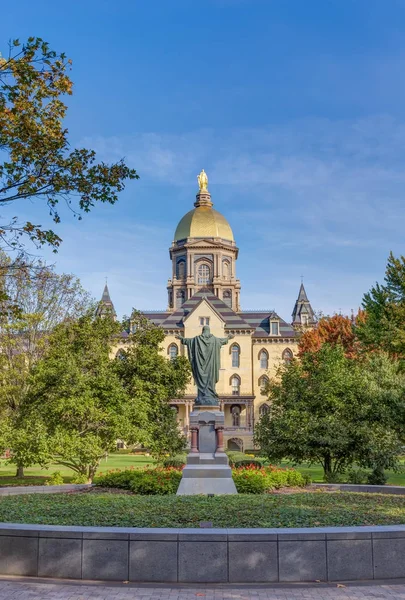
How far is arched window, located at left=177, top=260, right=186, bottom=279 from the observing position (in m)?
88.2

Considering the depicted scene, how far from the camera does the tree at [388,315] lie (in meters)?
35.4

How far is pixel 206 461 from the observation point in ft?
57.0

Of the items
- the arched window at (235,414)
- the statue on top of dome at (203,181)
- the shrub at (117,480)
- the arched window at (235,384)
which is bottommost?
the shrub at (117,480)

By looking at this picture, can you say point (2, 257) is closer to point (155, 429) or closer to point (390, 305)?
point (155, 429)

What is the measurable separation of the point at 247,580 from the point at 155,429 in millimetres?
19150

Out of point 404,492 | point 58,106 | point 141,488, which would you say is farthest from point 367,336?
point 58,106

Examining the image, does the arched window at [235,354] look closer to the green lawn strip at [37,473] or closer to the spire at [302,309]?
the spire at [302,309]

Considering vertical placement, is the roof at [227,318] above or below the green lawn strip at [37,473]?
above

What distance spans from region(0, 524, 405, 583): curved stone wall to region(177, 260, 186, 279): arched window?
261 feet

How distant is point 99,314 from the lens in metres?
30.2

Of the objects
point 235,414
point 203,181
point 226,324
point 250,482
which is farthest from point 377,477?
point 203,181

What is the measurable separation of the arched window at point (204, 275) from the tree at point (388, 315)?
48.5 m

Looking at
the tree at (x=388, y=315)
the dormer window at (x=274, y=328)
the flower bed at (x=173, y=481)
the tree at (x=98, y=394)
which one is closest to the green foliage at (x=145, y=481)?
the flower bed at (x=173, y=481)

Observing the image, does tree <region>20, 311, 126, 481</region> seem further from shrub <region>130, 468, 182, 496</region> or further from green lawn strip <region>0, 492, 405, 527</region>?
green lawn strip <region>0, 492, 405, 527</region>
